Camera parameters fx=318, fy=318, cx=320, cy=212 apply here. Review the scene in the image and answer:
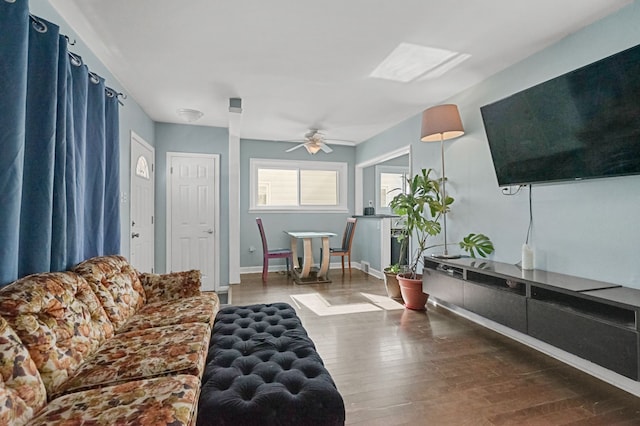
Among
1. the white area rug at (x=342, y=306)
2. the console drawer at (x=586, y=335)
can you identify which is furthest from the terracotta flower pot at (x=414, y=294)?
the console drawer at (x=586, y=335)

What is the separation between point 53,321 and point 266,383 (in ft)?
3.33

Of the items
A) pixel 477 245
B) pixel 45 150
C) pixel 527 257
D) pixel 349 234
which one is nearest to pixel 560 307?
pixel 527 257

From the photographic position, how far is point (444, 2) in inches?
80.0

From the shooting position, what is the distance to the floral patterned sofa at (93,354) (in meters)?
1.08

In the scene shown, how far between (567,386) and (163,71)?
163 inches

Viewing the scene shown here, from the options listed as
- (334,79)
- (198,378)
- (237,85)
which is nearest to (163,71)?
(237,85)

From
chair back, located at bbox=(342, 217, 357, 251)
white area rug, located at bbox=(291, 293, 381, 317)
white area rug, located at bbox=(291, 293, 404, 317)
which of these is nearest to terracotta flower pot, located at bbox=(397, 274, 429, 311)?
white area rug, located at bbox=(291, 293, 404, 317)

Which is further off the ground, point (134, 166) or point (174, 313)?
point (134, 166)

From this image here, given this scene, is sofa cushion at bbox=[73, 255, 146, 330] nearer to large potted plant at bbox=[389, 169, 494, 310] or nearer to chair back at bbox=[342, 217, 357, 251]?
large potted plant at bbox=[389, 169, 494, 310]

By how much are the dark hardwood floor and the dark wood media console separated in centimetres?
29

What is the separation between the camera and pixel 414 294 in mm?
3652

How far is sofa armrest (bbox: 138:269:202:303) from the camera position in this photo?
8.46 feet

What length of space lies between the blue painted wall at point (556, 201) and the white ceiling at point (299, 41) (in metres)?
0.13

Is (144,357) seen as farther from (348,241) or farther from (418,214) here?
(348,241)
